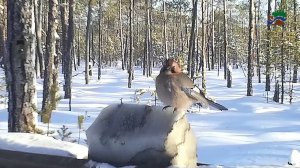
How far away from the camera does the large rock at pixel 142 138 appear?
305cm

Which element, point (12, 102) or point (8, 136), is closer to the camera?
point (8, 136)

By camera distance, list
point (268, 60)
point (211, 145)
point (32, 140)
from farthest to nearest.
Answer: point (268, 60) < point (211, 145) < point (32, 140)

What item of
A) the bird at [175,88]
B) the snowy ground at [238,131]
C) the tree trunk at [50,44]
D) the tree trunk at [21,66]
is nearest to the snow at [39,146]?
the bird at [175,88]

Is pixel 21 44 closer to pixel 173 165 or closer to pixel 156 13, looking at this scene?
pixel 173 165

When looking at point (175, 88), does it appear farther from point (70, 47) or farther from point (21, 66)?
point (70, 47)

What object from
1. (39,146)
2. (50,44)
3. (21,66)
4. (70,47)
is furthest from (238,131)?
(70,47)

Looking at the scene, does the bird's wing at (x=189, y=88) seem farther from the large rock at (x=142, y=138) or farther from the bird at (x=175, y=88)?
the large rock at (x=142, y=138)

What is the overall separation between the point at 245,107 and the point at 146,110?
1445cm

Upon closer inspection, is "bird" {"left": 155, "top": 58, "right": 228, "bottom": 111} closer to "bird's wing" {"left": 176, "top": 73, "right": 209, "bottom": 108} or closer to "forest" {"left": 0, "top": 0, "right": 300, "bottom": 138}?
"bird's wing" {"left": 176, "top": 73, "right": 209, "bottom": 108}

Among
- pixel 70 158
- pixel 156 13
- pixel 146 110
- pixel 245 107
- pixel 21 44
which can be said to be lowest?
pixel 245 107

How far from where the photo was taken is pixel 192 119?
13.4m

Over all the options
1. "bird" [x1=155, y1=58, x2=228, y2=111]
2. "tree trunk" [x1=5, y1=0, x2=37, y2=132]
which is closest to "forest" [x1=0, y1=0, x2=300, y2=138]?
"tree trunk" [x1=5, y1=0, x2=37, y2=132]

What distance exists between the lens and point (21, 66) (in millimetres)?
6273

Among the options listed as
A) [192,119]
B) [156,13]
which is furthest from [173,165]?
[156,13]
